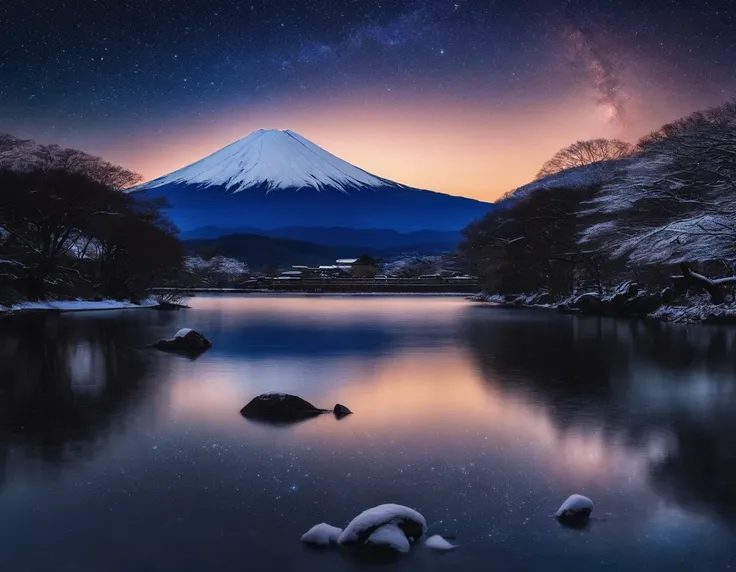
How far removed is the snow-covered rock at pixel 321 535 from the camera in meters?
5.25

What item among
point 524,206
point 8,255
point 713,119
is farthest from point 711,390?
point 524,206

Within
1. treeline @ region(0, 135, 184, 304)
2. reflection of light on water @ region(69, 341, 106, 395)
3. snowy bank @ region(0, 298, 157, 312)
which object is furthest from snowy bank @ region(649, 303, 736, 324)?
snowy bank @ region(0, 298, 157, 312)

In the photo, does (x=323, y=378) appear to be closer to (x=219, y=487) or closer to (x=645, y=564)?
(x=219, y=487)

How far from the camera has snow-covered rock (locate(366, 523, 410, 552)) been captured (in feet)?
16.8

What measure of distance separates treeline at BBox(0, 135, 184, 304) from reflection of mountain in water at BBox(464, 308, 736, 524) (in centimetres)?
2989

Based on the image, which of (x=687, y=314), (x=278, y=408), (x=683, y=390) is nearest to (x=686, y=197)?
(x=687, y=314)

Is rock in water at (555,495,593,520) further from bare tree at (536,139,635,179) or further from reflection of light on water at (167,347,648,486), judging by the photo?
bare tree at (536,139,635,179)

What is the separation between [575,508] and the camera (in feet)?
18.9

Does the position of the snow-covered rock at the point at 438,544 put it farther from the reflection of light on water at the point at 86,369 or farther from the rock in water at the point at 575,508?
the reflection of light on water at the point at 86,369

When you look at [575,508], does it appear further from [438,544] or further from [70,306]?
[70,306]

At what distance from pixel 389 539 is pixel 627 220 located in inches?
1211

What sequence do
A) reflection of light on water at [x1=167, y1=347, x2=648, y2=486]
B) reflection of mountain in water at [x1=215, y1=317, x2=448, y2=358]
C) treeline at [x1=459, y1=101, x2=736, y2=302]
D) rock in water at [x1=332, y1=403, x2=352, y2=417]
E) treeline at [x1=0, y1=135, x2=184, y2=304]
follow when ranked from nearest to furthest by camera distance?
1. reflection of light on water at [x1=167, y1=347, x2=648, y2=486]
2. rock in water at [x1=332, y1=403, x2=352, y2=417]
3. reflection of mountain in water at [x1=215, y1=317, x2=448, y2=358]
4. treeline at [x1=459, y1=101, x2=736, y2=302]
5. treeline at [x1=0, y1=135, x2=184, y2=304]

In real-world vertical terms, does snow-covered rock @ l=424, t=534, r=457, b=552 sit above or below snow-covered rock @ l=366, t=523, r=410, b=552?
below

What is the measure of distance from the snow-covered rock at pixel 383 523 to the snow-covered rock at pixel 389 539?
0.05 meters
